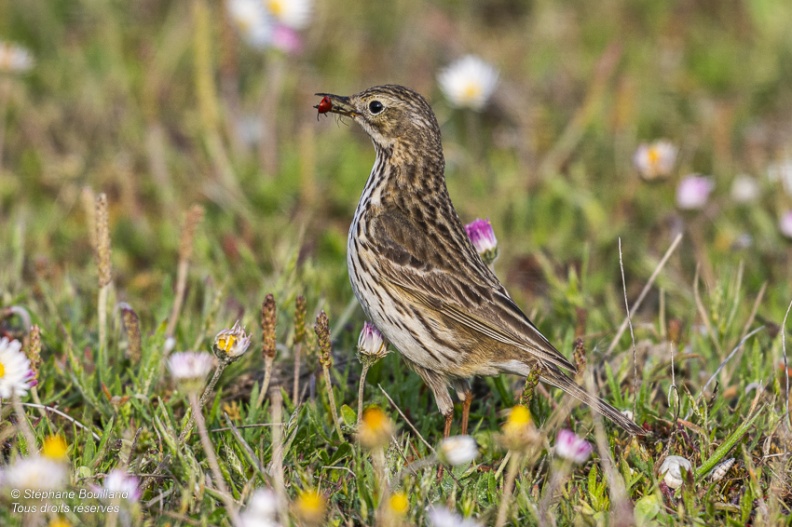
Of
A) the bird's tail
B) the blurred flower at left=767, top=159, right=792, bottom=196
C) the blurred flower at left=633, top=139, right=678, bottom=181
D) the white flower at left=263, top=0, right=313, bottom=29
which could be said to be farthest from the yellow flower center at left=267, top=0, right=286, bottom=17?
the bird's tail

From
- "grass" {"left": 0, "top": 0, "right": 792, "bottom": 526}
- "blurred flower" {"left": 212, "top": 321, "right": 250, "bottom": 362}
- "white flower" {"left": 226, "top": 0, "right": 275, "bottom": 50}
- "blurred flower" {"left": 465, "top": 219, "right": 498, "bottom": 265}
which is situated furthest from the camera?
"white flower" {"left": 226, "top": 0, "right": 275, "bottom": 50}

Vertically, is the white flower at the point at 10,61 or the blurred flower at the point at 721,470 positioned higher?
the white flower at the point at 10,61

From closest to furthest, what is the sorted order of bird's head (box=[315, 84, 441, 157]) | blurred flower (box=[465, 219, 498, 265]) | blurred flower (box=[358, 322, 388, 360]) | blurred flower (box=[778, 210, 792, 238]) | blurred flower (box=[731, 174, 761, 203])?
blurred flower (box=[358, 322, 388, 360])
blurred flower (box=[465, 219, 498, 265])
bird's head (box=[315, 84, 441, 157])
blurred flower (box=[778, 210, 792, 238])
blurred flower (box=[731, 174, 761, 203])

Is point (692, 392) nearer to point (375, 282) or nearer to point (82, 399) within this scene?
point (375, 282)

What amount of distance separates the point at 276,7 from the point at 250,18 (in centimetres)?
23

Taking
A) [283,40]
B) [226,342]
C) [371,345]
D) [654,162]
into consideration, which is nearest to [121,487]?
[226,342]

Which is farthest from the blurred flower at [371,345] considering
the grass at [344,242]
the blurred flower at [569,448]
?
the blurred flower at [569,448]

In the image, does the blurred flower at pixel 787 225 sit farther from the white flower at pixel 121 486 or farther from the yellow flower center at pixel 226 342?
the white flower at pixel 121 486

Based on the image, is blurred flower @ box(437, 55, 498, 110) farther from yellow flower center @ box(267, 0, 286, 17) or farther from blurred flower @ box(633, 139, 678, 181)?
blurred flower @ box(633, 139, 678, 181)

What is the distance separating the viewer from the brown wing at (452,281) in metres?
5.03

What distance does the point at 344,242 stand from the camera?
7574 mm

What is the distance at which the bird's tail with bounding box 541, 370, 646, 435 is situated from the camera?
15.3 ft

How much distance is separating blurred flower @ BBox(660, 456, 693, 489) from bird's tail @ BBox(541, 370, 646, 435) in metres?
0.17

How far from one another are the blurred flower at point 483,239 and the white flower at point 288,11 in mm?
3747
